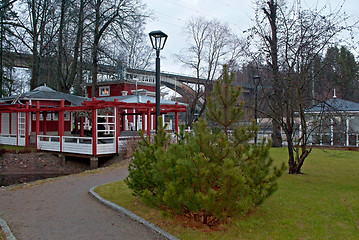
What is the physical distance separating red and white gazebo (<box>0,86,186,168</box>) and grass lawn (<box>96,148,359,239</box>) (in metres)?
6.80

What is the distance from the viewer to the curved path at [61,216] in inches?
216

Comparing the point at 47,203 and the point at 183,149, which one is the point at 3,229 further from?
the point at 183,149

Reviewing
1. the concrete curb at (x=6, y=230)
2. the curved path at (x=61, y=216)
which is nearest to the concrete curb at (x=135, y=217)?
the curved path at (x=61, y=216)

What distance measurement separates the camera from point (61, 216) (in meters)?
6.49

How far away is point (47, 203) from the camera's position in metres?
7.61

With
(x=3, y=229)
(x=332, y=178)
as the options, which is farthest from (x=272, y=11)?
(x=3, y=229)

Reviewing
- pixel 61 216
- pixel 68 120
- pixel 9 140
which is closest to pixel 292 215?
pixel 61 216

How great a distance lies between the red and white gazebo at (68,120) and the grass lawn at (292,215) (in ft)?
22.3

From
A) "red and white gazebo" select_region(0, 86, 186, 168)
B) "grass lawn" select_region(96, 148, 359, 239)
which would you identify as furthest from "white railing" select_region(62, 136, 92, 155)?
"grass lawn" select_region(96, 148, 359, 239)

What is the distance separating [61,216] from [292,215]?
180 inches

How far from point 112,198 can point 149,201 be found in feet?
7.82

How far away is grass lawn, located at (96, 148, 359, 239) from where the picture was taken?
5266 mm

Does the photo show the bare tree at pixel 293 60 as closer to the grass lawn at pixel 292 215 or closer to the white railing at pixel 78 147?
the grass lawn at pixel 292 215

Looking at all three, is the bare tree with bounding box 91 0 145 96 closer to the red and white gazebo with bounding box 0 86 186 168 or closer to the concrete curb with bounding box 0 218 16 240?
the red and white gazebo with bounding box 0 86 186 168
